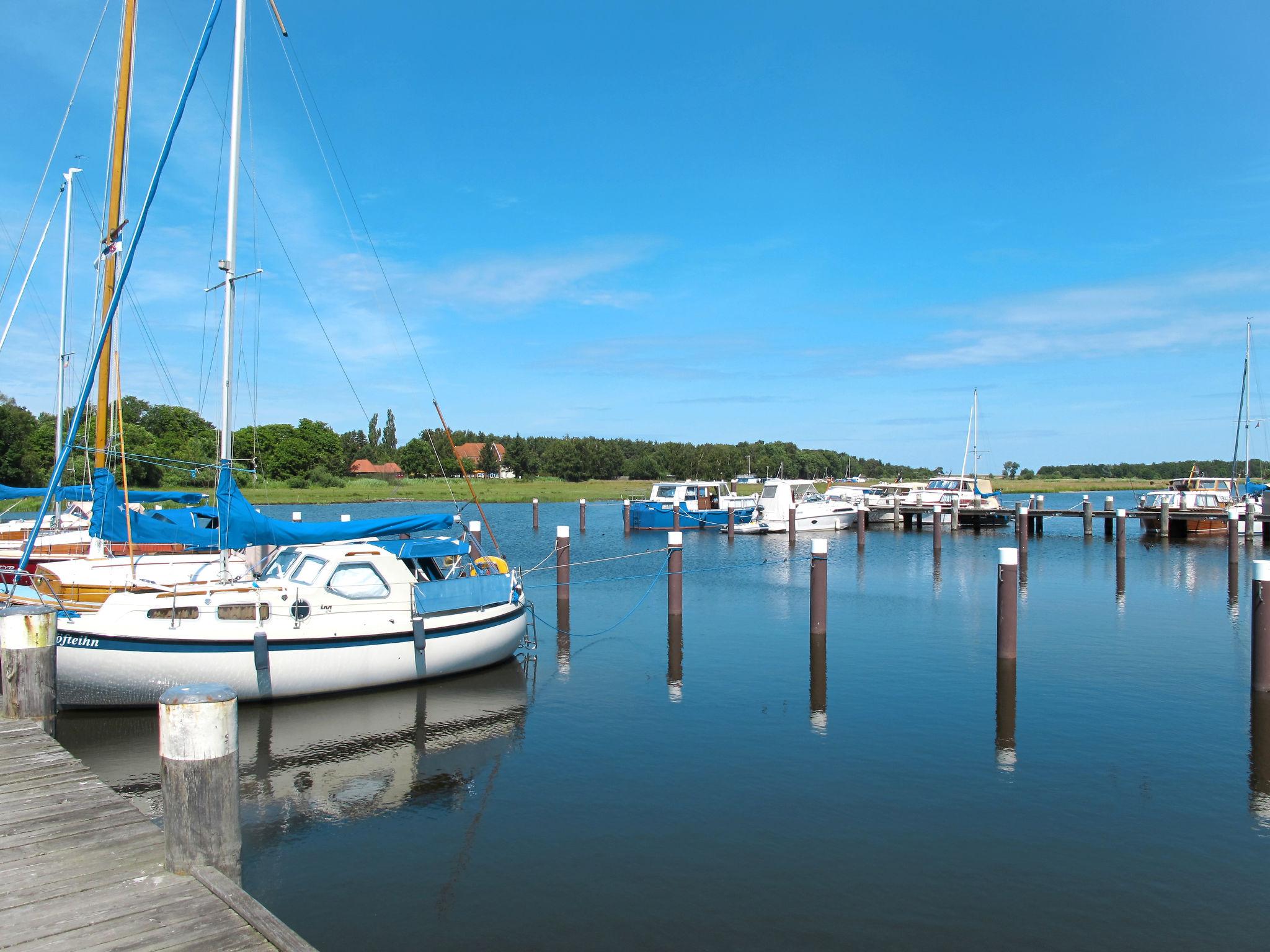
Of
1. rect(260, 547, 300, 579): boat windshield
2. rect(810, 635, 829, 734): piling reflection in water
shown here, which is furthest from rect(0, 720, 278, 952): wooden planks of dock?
rect(810, 635, 829, 734): piling reflection in water

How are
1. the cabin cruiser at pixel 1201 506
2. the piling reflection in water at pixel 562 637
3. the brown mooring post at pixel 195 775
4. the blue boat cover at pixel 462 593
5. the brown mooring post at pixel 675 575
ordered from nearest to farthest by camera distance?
the brown mooring post at pixel 195 775 → the blue boat cover at pixel 462 593 → the piling reflection in water at pixel 562 637 → the brown mooring post at pixel 675 575 → the cabin cruiser at pixel 1201 506

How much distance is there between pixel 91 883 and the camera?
5.41 meters

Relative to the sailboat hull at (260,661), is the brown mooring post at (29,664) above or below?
above

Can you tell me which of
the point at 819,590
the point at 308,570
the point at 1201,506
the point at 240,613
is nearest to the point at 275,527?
the point at 308,570

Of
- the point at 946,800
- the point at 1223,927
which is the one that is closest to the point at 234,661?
the point at 946,800

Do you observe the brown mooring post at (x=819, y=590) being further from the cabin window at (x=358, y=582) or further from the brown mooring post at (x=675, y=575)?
the cabin window at (x=358, y=582)

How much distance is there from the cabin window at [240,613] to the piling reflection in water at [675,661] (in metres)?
6.46

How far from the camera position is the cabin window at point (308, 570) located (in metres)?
14.8

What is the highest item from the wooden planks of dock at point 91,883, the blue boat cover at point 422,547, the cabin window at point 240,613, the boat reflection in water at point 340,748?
the blue boat cover at point 422,547

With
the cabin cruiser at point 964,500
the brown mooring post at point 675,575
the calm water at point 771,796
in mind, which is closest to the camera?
the calm water at point 771,796

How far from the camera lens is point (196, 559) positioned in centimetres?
1766

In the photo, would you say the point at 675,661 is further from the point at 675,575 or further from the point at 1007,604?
the point at 1007,604

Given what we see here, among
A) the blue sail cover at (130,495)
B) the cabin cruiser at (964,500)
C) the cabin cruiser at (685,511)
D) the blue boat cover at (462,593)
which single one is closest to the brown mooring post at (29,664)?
the blue boat cover at (462,593)

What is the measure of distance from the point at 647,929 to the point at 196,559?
13689 millimetres
